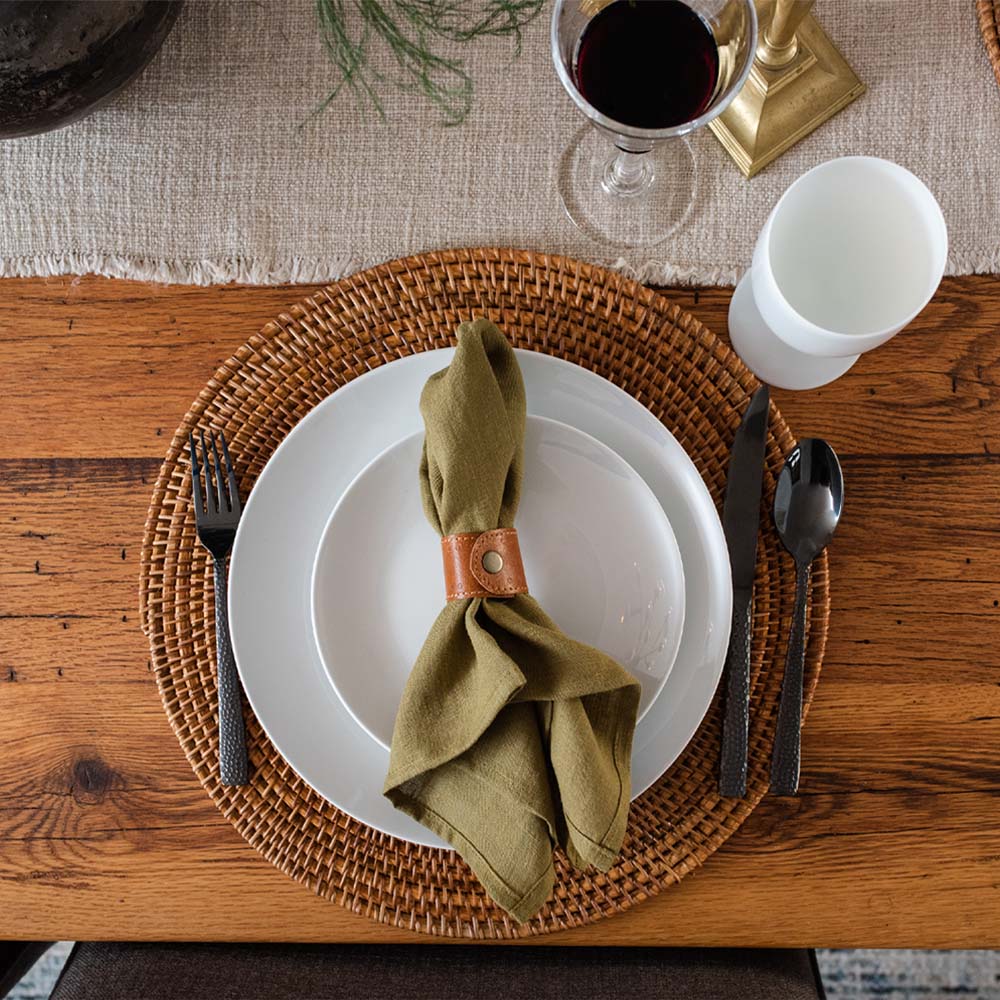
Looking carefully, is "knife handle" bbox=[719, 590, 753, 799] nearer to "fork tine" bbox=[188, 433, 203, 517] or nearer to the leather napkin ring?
the leather napkin ring

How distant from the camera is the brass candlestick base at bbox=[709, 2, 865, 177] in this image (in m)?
0.66

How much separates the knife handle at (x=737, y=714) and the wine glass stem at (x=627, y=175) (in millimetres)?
321

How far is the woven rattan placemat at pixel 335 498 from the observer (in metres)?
0.60

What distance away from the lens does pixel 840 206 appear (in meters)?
0.60

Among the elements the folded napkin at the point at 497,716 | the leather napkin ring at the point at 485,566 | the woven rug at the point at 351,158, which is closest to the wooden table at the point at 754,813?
the woven rug at the point at 351,158

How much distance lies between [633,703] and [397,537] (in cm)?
18

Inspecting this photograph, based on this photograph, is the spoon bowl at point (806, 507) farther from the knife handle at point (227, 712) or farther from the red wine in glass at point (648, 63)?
the knife handle at point (227, 712)

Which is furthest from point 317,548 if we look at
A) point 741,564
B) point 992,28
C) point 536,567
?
point 992,28

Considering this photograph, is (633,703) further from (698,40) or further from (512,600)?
A: (698,40)

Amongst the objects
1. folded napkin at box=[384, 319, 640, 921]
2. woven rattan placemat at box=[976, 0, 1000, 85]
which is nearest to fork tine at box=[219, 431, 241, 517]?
folded napkin at box=[384, 319, 640, 921]

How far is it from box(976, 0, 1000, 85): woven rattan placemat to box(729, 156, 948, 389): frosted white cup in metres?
Result: 0.17

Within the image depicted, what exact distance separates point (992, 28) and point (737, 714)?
54 centimetres

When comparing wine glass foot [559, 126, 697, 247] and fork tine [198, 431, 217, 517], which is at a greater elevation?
wine glass foot [559, 126, 697, 247]

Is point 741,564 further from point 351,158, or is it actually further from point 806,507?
point 351,158
